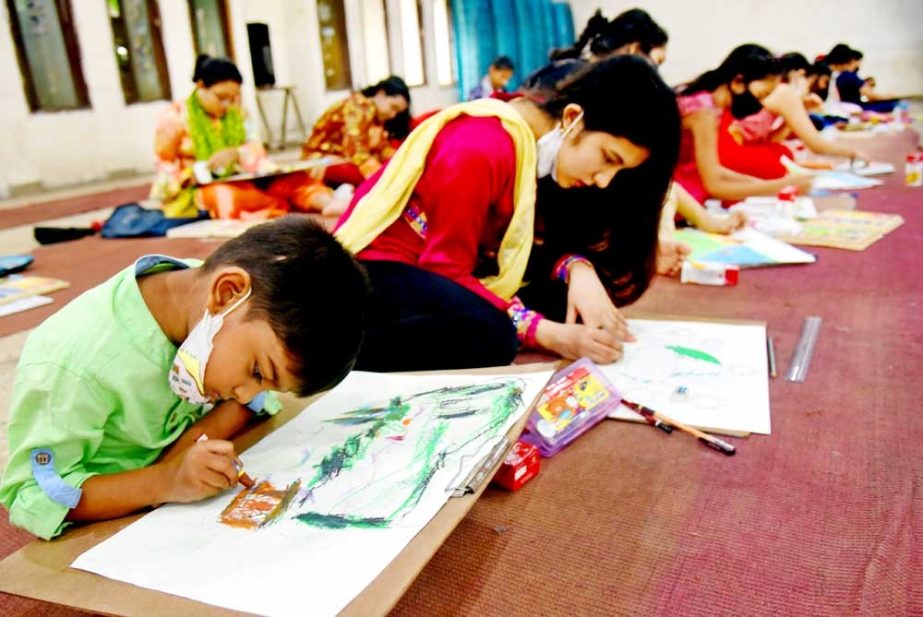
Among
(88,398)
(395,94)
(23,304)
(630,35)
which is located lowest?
(23,304)

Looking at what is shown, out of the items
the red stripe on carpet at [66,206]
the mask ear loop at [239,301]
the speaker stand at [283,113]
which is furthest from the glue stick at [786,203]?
the speaker stand at [283,113]

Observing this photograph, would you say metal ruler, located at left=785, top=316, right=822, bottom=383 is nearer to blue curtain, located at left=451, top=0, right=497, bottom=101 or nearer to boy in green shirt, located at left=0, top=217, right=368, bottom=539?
boy in green shirt, located at left=0, top=217, right=368, bottom=539

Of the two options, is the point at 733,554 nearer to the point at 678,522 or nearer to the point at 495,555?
the point at 678,522

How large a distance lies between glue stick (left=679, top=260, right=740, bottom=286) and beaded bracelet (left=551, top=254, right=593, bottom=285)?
1.60 ft

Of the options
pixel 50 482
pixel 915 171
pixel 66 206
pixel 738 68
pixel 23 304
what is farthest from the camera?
pixel 66 206

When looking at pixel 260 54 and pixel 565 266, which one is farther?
pixel 260 54

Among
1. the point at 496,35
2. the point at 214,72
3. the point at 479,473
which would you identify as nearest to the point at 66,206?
the point at 214,72

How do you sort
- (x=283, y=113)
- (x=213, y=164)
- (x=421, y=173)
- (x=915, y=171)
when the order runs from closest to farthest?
(x=421, y=173) < (x=915, y=171) < (x=213, y=164) < (x=283, y=113)

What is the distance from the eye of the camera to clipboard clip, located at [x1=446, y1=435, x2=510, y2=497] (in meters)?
0.69

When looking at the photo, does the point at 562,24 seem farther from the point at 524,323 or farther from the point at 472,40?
the point at 524,323

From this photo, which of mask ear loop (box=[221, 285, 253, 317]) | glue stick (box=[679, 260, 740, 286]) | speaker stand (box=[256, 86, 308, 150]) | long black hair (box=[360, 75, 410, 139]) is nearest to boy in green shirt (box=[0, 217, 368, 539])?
mask ear loop (box=[221, 285, 253, 317])

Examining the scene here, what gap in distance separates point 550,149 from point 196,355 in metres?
0.76

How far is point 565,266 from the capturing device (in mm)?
1410

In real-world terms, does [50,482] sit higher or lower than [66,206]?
higher
